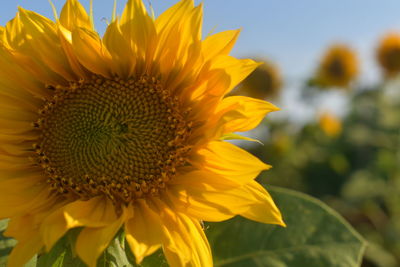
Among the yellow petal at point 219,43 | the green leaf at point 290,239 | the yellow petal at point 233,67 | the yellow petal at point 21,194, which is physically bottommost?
the green leaf at point 290,239

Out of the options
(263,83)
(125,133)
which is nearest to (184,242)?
(125,133)

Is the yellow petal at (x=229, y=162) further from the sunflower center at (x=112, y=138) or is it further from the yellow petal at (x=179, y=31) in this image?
the yellow petal at (x=179, y=31)

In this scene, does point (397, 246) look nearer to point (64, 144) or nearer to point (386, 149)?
Answer: point (386, 149)

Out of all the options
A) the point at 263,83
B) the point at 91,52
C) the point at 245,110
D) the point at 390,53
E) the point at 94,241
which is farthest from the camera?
the point at 390,53

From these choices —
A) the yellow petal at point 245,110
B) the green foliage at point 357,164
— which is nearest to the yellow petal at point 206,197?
the yellow petal at point 245,110

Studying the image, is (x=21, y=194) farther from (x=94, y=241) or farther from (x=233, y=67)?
(x=233, y=67)

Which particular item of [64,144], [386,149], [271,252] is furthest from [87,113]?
[386,149]

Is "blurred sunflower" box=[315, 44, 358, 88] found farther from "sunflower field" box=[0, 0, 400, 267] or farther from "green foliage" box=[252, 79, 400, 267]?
"sunflower field" box=[0, 0, 400, 267]
